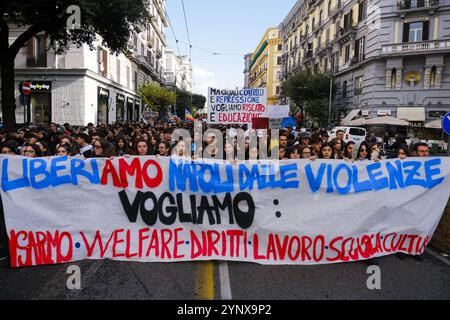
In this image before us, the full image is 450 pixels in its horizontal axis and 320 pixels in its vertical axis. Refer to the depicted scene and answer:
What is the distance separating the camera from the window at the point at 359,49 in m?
31.0

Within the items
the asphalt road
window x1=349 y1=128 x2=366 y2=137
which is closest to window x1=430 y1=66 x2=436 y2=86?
window x1=349 y1=128 x2=366 y2=137

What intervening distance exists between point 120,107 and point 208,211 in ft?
105

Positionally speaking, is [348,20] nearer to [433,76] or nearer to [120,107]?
[433,76]

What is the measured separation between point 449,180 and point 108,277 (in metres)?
4.51

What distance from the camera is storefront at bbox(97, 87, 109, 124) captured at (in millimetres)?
27202

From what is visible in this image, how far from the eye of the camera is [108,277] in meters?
3.96

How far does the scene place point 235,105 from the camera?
33.3 ft

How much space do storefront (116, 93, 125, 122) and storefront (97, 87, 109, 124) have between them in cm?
316

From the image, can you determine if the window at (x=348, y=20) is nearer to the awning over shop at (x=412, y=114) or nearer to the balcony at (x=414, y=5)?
the balcony at (x=414, y=5)

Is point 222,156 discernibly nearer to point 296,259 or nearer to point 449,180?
point 296,259

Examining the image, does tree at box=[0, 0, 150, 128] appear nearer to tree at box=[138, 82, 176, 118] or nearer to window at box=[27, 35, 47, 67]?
window at box=[27, 35, 47, 67]

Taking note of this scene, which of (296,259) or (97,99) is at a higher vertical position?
(97,99)

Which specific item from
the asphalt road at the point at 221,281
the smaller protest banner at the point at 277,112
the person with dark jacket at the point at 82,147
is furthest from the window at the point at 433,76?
the person with dark jacket at the point at 82,147

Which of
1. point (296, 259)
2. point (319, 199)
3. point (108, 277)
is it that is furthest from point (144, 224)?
point (319, 199)
